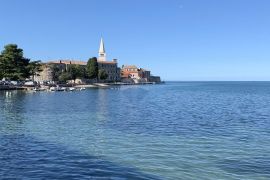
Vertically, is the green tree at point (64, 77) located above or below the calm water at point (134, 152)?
above

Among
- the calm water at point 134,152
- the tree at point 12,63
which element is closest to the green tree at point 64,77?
the tree at point 12,63

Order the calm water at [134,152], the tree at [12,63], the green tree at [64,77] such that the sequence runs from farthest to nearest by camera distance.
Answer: the green tree at [64,77], the tree at [12,63], the calm water at [134,152]

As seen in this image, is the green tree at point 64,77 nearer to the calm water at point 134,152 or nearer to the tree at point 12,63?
the tree at point 12,63

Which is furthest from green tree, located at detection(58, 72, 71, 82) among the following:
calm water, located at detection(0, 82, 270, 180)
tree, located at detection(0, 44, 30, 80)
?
calm water, located at detection(0, 82, 270, 180)

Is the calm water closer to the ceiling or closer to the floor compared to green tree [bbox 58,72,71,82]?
closer to the floor

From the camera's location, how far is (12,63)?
466 ft

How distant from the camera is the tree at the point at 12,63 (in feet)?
459

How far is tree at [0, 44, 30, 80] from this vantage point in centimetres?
14000

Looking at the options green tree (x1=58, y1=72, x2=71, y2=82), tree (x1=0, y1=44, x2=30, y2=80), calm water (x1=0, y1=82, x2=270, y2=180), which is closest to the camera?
calm water (x1=0, y1=82, x2=270, y2=180)

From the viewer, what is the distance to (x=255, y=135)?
1261 inches

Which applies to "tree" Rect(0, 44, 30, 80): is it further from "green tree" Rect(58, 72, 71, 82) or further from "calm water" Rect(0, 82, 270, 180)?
"calm water" Rect(0, 82, 270, 180)

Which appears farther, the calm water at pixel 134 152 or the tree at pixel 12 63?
the tree at pixel 12 63

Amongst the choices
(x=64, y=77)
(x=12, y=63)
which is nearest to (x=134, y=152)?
(x=12, y=63)

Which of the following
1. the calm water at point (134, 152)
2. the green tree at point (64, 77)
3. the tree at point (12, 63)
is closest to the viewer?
the calm water at point (134, 152)
